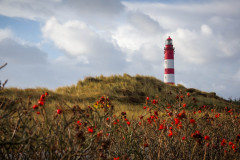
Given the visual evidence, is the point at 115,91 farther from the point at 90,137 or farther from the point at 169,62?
the point at 169,62

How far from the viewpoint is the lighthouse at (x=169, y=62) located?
2825 cm

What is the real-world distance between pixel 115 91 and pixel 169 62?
15232 mm

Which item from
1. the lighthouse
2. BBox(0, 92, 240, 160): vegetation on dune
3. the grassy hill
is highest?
the lighthouse

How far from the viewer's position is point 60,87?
53.8ft

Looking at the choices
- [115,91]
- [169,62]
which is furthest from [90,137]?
[169,62]

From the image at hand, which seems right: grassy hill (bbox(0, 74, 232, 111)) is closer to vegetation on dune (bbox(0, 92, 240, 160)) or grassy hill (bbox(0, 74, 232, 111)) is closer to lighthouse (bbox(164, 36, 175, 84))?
vegetation on dune (bbox(0, 92, 240, 160))

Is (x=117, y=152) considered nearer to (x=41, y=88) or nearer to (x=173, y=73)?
(x=41, y=88)

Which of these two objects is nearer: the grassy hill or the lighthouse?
the grassy hill

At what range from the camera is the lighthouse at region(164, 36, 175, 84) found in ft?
92.7

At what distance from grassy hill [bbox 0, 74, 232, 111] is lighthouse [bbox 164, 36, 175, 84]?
10386 mm

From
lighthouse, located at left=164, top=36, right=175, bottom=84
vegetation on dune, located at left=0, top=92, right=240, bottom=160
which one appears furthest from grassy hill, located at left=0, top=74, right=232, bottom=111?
lighthouse, located at left=164, top=36, right=175, bottom=84

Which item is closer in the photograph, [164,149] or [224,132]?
[164,149]

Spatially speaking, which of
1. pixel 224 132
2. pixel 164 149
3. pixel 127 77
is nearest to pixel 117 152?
pixel 164 149

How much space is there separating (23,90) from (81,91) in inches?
128
